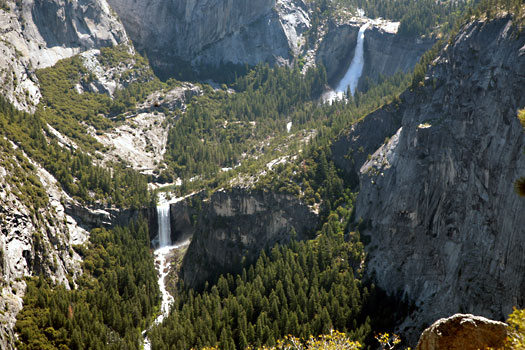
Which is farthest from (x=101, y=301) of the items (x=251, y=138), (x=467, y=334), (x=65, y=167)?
(x=467, y=334)

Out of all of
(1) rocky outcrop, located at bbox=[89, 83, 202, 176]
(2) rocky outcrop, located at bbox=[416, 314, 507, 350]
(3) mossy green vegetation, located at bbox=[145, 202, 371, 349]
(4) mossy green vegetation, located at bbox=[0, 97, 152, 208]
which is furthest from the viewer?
(1) rocky outcrop, located at bbox=[89, 83, 202, 176]

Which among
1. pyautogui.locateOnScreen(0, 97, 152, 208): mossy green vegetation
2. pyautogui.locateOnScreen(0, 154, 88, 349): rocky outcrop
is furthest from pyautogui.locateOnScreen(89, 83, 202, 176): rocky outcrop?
pyautogui.locateOnScreen(0, 154, 88, 349): rocky outcrop

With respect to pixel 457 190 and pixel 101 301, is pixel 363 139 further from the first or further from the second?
pixel 101 301

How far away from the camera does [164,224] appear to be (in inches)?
6299

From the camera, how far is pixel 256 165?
151 meters

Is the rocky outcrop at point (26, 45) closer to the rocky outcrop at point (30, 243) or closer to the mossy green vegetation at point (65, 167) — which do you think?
the mossy green vegetation at point (65, 167)

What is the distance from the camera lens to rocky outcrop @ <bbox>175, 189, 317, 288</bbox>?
5281 inches

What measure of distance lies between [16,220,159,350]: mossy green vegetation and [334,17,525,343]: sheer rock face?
50002 mm

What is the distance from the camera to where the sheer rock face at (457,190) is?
8269cm

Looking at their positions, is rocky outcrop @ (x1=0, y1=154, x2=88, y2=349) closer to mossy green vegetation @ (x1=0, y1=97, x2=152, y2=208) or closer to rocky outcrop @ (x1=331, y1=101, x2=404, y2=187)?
mossy green vegetation @ (x1=0, y1=97, x2=152, y2=208)

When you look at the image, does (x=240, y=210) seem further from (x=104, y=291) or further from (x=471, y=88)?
(x=471, y=88)

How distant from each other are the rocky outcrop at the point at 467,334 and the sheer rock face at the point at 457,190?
4811 cm

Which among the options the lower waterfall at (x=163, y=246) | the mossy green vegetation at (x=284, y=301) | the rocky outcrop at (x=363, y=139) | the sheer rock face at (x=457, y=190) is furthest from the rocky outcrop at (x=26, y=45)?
the sheer rock face at (x=457, y=190)

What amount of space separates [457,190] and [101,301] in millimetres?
72732
